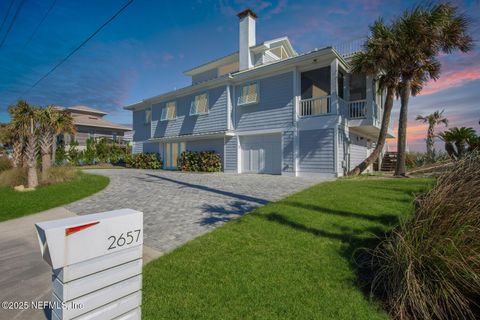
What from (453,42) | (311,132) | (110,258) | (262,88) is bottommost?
(110,258)

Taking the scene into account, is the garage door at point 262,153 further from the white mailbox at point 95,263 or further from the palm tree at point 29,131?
the white mailbox at point 95,263

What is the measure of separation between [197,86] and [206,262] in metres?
15.6

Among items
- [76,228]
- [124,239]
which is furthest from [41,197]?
[76,228]

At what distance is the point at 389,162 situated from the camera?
63.1ft

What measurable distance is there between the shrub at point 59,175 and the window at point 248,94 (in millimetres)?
9971

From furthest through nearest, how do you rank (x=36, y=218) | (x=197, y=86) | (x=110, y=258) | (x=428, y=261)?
(x=197, y=86)
(x=36, y=218)
(x=428, y=261)
(x=110, y=258)

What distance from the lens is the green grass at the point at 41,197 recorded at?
6.98 m

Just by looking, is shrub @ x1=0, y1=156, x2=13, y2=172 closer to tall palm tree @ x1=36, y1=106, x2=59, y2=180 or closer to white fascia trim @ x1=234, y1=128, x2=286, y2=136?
tall palm tree @ x1=36, y1=106, x2=59, y2=180

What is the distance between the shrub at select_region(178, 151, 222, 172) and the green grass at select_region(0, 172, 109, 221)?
6.79 metres

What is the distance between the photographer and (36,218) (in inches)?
249

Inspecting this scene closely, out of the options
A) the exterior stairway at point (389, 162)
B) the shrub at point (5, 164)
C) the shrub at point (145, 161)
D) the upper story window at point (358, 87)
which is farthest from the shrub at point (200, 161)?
the exterior stairway at point (389, 162)

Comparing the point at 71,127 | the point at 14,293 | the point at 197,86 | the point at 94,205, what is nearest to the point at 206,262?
the point at 14,293

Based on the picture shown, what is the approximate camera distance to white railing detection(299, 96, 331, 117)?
42.0 feet

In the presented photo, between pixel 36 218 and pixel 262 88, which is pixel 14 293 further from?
pixel 262 88
